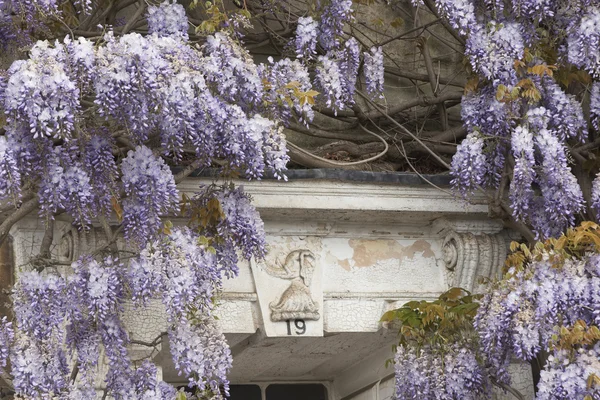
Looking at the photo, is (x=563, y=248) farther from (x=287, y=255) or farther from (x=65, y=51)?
(x=65, y=51)

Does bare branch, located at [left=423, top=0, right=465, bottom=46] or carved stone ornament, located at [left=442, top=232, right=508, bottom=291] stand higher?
bare branch, located at [left=423, top=0, right=465, bottom=46]

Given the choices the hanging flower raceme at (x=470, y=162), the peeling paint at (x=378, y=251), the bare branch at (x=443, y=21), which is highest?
the bare branch at (x=443, y=21)

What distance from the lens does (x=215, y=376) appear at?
636 cm

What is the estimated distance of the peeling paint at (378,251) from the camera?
747 centimetres

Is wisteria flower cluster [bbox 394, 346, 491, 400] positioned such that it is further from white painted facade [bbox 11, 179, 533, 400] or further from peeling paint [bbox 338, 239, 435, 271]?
peeling paint [bbox 338, 239, 435, 271]

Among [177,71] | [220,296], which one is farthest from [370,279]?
[177,71]

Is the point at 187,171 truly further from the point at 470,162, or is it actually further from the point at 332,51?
the point at 470,162

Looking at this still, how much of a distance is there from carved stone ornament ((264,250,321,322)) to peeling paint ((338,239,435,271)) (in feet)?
0.76

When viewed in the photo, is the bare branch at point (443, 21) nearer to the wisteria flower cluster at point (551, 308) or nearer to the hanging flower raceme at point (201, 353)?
the wisteria flower cluster at point (551, 308)

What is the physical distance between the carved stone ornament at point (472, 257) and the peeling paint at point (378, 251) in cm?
14

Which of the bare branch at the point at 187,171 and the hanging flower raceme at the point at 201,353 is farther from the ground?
the bare branch at the point at 187,171

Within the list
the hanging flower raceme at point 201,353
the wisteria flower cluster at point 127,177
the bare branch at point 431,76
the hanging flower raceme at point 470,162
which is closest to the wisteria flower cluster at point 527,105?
the hanging flower raceme at point 470,162

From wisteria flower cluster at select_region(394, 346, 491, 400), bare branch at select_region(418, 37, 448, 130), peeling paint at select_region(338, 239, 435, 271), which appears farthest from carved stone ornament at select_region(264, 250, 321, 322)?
bare branch at select_region(418, 37, 448, 130)

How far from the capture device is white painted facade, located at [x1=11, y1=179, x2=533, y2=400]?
7.13 metres
